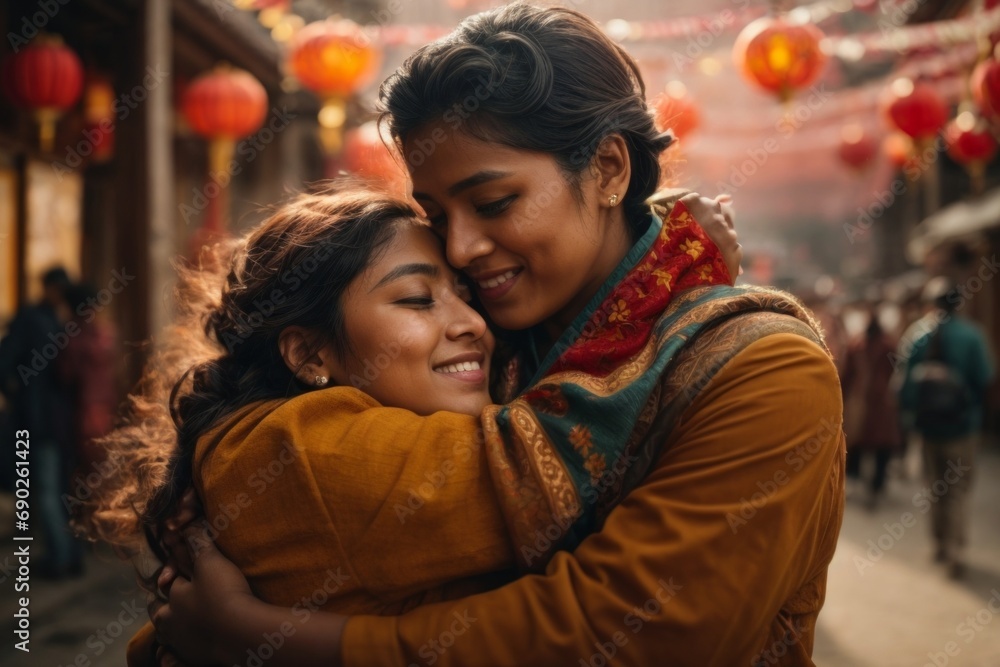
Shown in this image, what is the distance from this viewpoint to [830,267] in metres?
28.7

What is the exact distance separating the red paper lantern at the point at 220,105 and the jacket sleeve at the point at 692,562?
6.52 metres

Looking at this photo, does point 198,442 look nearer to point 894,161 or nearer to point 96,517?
point 96,517

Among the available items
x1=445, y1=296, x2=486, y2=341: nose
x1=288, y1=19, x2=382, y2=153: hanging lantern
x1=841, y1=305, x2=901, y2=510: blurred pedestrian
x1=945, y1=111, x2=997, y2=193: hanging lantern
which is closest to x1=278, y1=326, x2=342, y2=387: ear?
x1=445, y1=296, x2=486, y2=341: nose

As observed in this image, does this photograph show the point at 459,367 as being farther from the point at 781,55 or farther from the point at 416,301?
the point at 781,55

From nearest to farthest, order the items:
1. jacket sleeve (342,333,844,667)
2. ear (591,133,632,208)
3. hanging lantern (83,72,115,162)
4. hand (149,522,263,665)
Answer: jacket sleeve (342,333,844,667) < hand (149,522,263,665) < ear (591,133,632,208) < hanging lantern (83,72,115,162)

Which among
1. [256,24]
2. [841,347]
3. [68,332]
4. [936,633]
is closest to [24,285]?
[68,332]

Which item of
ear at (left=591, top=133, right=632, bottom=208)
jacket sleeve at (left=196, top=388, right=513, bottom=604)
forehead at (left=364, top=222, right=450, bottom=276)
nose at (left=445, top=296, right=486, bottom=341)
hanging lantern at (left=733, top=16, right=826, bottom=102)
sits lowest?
jacket sleeve at (left=196, top=388, right=513, bottom=604)

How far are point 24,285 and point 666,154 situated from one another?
291 inches

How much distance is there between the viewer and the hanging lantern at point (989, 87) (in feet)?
21.5

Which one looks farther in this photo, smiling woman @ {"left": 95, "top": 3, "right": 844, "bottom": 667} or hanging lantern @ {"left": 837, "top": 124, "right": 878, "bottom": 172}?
hanging lantern @ {"left": 837, "top": 124, "right": 878, "bottom": 172}

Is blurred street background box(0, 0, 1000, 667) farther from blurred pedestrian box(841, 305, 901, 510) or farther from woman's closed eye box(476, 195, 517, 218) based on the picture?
woman's closed eye box(476, 195, 517, 218)

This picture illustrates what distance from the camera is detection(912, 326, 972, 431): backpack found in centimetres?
630

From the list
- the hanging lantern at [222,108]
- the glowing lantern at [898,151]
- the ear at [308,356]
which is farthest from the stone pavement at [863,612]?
the glowing lantern at [898,151]

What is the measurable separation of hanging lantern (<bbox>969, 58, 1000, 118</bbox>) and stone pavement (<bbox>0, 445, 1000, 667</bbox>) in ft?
11.7
